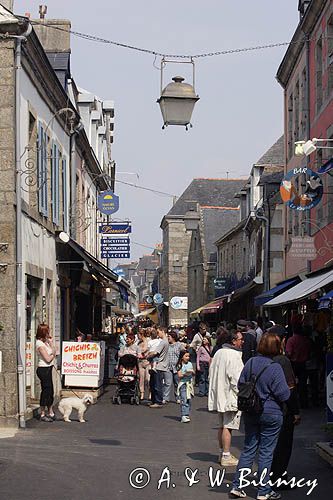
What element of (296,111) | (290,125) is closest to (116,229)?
(290,125)

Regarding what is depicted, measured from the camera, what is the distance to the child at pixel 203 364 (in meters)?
22.6

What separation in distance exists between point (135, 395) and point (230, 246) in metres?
37.3

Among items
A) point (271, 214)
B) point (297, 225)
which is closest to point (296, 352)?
point (297, 225)

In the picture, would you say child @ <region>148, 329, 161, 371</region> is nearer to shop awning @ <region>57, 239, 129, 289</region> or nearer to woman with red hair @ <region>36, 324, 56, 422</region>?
shop awning @ <region>57, 239, 129, 289</region>

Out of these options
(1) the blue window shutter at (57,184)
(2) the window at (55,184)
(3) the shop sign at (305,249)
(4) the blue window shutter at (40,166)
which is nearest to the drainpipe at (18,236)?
(4) the blue window shutter at (40,166)

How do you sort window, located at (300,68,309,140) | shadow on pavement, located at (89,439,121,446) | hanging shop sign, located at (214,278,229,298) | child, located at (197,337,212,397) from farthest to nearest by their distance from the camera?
hanging shop sign, located at (214,278,229,298)
window, located at (300,68,309,140)
child, located at (197,337,212,397)
shadow on pavement, located at (89,439,121,446)

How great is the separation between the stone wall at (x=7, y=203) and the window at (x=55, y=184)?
14.5 feet

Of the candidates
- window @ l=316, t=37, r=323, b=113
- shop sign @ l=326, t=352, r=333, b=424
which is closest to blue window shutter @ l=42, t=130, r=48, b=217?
shop sign @ l=326, t=352, r=333, b=424

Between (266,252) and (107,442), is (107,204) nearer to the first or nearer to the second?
(266,252)

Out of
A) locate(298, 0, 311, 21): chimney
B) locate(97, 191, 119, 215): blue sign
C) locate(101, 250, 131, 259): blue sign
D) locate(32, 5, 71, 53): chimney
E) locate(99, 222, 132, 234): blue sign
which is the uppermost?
locate(298, 0, 311, 21): chimney

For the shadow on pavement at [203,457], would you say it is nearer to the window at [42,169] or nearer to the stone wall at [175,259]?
the window at [42,169]

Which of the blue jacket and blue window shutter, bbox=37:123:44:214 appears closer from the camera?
the blue jacket

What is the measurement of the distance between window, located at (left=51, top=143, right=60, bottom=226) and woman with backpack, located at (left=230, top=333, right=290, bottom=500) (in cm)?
1158

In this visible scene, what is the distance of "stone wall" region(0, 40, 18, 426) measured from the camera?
613 inches
